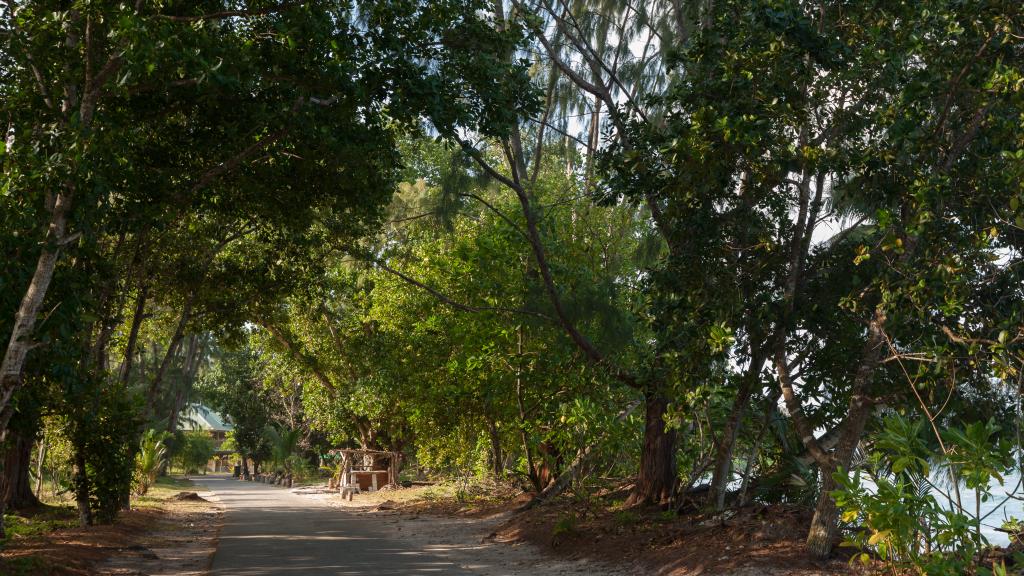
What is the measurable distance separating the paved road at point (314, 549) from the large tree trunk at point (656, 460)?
3.37 metres

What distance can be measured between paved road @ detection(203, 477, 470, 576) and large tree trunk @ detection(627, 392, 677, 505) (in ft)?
11.1

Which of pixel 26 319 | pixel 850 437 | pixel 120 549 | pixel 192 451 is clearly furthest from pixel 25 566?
pixel 192 451

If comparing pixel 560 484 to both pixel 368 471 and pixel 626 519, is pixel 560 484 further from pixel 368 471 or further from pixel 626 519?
pixel 368 471

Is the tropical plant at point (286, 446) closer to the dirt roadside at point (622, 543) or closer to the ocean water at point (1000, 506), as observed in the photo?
the dirt roadside at point (622, 543)

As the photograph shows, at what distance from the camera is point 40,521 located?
57.5 ft

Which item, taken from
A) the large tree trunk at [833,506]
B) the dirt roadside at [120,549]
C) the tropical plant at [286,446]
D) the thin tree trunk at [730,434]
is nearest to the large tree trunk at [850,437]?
the large tree trunk at [833,506]

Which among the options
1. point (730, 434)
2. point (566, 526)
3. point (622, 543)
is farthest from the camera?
point (566, 526)

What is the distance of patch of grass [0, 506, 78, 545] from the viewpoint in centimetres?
1468

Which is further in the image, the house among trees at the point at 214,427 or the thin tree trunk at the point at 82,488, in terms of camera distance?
the house among trees at the point at 214,427

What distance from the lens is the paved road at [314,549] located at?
10648mm

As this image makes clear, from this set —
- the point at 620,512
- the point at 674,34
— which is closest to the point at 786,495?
the point at 620,512

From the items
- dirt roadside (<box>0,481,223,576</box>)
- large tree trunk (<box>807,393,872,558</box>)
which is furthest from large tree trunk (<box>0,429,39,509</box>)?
large tree trunk (<box>807,393,872,558</box>)

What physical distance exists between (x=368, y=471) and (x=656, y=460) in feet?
56.5

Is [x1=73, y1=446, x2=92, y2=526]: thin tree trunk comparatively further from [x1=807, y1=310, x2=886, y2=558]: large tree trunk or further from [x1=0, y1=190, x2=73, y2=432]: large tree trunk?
[x1=807, y1=310, x2=886, y2=558]: large tree trunk
